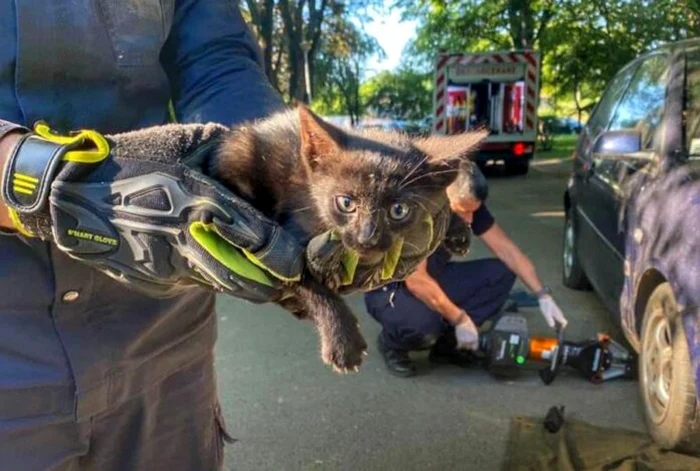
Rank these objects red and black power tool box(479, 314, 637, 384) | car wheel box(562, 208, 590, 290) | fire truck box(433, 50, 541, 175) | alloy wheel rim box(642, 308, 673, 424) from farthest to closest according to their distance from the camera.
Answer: fire truck box(433, 50, 541, 175)
car wheel box(562, 208, 590, 290)
red and black power tool box(479, 314, 637, 384)
alloy wheel rim box(642, 308, 673, 424)

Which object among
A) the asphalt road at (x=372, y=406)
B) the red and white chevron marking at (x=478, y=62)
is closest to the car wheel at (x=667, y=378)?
the asphalt road at (x=372, y=406)

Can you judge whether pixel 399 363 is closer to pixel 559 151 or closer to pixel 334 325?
pixel 334 325

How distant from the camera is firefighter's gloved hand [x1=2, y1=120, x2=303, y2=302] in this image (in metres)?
1.38

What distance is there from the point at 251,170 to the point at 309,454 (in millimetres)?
2713

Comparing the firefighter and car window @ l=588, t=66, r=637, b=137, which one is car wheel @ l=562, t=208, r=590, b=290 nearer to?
car window @ l=588, t=66, r=637, b=137

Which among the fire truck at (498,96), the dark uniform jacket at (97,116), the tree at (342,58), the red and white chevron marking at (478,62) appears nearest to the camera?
the dark uniform jacket at (97,116)

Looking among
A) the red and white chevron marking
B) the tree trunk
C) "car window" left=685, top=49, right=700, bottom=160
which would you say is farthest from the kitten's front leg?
the tree trunk

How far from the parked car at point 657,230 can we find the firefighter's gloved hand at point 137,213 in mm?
2474

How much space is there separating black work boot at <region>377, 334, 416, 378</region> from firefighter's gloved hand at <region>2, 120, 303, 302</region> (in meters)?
3.73

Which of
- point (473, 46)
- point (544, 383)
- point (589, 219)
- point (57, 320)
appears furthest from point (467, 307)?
point (473, 46)

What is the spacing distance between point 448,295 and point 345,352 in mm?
3481

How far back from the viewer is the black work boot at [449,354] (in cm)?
510

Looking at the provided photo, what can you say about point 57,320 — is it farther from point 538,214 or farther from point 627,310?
point 538,214

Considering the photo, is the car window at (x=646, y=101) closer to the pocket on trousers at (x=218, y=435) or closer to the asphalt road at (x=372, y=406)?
the asphalt road at (x=372, y=406)
